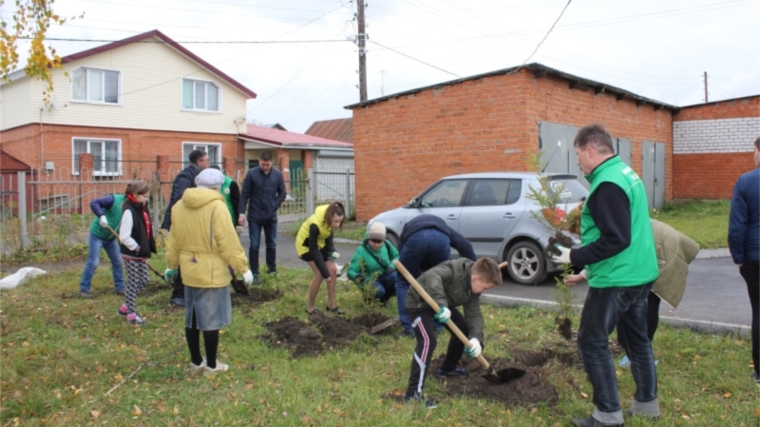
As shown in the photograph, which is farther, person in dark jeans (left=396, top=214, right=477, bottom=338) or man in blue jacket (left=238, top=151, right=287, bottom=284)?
man in blue jacket (left=238, top=151, right=287, bottom=284)

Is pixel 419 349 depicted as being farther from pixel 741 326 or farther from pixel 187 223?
pixel 741 326

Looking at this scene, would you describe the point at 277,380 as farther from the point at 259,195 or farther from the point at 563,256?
the point at 259,195

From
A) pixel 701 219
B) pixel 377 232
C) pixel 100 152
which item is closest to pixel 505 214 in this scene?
pixel 377 232

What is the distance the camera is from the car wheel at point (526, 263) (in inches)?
333

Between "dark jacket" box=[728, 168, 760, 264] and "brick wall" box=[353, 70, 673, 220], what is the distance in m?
7.59

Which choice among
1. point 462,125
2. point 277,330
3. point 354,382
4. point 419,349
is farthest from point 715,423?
point 462,125

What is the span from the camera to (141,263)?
664cm

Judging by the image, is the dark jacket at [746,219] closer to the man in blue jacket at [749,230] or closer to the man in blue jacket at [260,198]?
the man in blue jacket at [749,230]

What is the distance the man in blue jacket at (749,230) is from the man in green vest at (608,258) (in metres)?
1.02

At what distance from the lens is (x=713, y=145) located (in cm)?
1841

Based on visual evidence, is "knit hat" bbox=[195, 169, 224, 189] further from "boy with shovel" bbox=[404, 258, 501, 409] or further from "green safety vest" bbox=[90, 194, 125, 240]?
"green safety vest" bbox=[90, 194, 125, 240]

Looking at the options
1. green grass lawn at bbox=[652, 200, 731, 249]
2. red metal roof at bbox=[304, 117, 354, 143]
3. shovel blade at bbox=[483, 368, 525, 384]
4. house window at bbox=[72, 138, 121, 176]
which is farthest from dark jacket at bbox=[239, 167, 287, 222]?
red metal roof at bbox=[304, 117, 354, 143]

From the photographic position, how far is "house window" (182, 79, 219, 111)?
28.0 m

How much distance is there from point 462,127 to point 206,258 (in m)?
9.56
